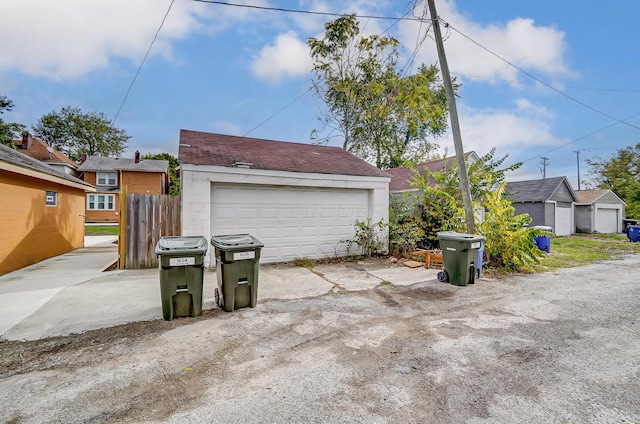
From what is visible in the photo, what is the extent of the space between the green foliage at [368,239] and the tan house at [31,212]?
27.2ft

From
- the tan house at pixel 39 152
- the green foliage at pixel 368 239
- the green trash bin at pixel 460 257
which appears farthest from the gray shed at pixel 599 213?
the tan house at pixel 39 152

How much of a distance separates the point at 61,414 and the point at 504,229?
27.4 feet

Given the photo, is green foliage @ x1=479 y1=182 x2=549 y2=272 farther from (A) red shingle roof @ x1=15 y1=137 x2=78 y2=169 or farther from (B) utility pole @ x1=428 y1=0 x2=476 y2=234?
(A) red shingle roof @ x1=15 y1=137 x2=78 y2=169

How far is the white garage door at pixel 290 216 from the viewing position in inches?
298

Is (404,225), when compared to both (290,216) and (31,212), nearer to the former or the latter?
(290,216)

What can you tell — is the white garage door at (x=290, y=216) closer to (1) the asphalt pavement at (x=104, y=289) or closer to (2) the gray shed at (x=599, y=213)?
(1) the asphalt pavement at (x=104, y=289)

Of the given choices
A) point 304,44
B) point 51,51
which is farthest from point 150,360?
point 304,44

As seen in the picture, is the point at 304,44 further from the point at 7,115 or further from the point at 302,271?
the point at 7,115

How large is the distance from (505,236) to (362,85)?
13.2 metres

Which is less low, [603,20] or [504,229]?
[603,20]

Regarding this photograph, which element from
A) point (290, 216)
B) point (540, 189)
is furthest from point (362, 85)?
point (540, 189)

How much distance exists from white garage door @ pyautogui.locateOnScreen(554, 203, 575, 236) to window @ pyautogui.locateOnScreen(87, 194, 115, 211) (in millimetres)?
34229

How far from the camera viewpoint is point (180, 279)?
158 inches

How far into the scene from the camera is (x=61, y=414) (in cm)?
218
